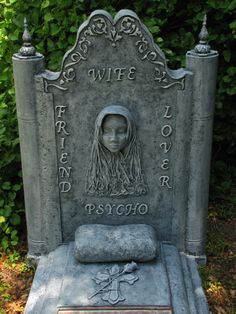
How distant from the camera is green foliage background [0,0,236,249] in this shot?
166 inches

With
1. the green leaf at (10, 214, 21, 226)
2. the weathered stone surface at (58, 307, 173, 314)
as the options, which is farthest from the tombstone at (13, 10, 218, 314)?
the green leaf at (10, 214, 21, 226)

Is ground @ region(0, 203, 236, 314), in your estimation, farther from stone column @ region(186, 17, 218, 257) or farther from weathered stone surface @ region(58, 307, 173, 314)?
weathered stone surface @ region(58, 307, 173, 314)

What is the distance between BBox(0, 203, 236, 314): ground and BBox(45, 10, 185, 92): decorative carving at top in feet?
5.47

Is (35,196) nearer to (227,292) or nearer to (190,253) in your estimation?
(190,253)

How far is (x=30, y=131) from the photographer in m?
3.61

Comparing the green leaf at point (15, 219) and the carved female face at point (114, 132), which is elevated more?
the carved female face at point (114, 132)

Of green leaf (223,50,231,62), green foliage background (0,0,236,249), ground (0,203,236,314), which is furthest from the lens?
green leaf (223,50,231,62)

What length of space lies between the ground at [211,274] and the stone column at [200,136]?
33cm

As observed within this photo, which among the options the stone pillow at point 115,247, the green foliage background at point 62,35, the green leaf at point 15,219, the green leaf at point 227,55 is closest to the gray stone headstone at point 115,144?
the stone pillow at point 115,247

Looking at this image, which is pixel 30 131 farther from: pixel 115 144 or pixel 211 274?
pixel 211 274

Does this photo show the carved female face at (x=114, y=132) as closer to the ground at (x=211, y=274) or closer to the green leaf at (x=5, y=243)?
the ground at (x=211, y=274)

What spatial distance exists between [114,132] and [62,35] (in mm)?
1207

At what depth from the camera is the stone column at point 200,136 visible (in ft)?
11.3

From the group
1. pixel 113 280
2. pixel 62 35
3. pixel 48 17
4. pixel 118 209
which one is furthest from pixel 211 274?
pixel 48 17
